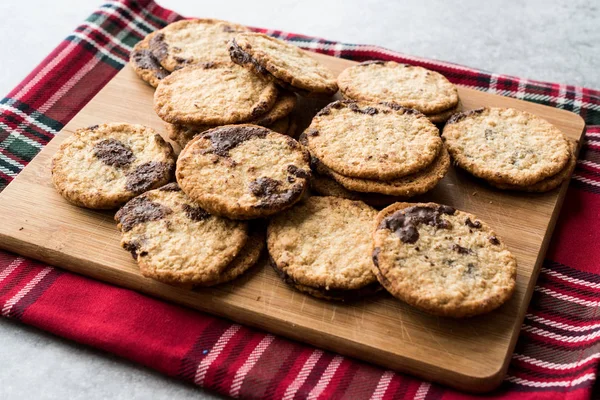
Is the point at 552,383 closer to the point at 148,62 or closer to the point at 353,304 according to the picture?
the point at 353,304

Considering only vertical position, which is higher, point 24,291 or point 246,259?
point 246,259

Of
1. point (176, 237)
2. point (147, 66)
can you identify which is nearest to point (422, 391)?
point (176, 237)

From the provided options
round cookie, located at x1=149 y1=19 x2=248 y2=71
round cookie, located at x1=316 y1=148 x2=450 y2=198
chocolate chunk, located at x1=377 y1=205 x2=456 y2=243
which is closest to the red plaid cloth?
chocolate chunk, located at x1=377 y1=205 x2=456 y2=243

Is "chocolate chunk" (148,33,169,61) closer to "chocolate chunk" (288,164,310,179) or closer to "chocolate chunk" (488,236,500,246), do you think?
"chocolate chunk" (288,164,310,179)

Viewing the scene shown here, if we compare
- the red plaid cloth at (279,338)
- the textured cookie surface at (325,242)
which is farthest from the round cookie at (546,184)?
the textured cookie surface at (325,242)

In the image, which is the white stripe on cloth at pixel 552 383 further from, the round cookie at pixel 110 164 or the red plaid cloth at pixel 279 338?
the round cookie at pixel 110 164
